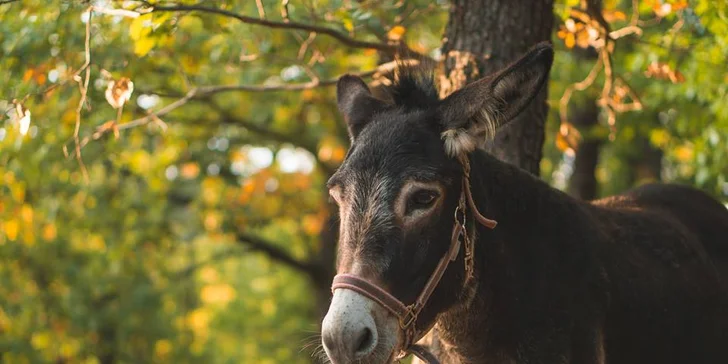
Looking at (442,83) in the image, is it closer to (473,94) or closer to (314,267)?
(473,94)

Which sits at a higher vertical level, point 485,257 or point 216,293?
point 485,257

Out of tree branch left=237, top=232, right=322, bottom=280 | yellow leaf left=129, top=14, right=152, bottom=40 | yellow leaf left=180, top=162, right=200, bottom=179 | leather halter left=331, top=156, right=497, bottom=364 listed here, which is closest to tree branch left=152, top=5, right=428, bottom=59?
yellow leaf left=129, top=14, right=152, bottom=40

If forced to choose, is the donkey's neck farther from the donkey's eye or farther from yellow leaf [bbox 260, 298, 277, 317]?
yellow leaf [bbox 260, 298, 277, 317]

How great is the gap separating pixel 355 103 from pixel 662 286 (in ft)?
6.23

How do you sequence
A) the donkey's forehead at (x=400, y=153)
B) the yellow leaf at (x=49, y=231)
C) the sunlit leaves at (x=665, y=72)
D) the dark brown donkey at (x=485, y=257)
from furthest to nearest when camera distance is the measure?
1. the yellow leaf at (x=49, y=231)
2. the sunlit leaves at (x=665, y=72)
3. the donkey's forehead at (x=400, y=153)
4. the dark brown donkey at (x=485, y=257)

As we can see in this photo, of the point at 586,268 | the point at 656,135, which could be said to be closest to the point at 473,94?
the point at 586,268

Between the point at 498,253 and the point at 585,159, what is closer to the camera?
the point at 498,253

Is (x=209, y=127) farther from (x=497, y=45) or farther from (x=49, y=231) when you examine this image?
(x=497, y=45)

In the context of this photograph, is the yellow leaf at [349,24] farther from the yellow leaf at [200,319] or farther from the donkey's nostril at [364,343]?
the yellow leaf at [200,319]

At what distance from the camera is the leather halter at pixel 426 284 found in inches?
145

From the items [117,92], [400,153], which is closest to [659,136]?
[117,92]

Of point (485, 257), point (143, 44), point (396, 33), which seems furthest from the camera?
point (396, 33)

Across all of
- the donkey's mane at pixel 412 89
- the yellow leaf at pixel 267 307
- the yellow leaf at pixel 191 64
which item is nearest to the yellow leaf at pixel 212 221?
the yellow leaf at pixel 191 64

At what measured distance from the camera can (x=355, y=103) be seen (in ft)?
15.4
